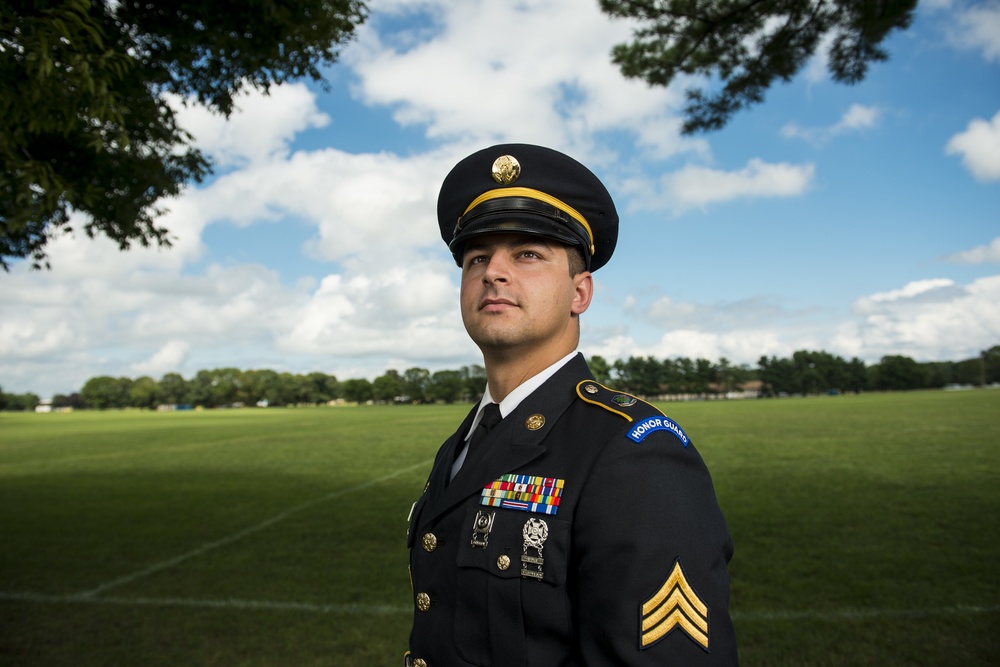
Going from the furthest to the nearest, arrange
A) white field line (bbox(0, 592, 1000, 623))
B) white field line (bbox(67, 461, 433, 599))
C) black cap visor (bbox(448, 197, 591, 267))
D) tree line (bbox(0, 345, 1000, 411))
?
tree line (bbox(0, 345, 1000, 411)) < white field line (bbox(67, 461, 433, 599)) < white field line (bbox(0, 592, 1000, 623)) < black cap visor (bbox(448, 197, 591, 267))

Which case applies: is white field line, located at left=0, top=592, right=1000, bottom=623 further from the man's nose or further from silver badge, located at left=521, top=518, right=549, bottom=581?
the man's nose

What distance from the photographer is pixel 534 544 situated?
4.92 ft

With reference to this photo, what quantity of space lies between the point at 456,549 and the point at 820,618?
16.2ft

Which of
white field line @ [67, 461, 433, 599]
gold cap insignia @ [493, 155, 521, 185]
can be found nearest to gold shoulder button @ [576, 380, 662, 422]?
gold cap insignia @ [493, 155, 521, 185]

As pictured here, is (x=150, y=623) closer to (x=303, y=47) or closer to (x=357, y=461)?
(x=303, y=47)

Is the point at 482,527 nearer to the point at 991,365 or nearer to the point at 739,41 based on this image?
the point at 739,41

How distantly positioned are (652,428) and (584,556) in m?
0.34

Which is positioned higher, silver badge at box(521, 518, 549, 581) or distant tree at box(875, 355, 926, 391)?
distant tree at box(875, 355, 926, 391)

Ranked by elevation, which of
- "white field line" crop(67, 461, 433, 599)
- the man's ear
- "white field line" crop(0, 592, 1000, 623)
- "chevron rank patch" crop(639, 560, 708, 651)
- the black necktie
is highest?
the man's ear

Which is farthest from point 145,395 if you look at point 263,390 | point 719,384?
point 719,384

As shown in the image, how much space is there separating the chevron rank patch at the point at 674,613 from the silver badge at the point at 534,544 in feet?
0.84

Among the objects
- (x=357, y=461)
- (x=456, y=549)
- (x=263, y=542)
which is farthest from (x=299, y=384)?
(x=456, y=549)

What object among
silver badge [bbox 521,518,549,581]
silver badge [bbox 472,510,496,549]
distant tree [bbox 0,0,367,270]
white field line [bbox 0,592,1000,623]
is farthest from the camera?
white field line [bbox 0,592,1000,623]

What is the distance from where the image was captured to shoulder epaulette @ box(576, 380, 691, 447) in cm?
156
